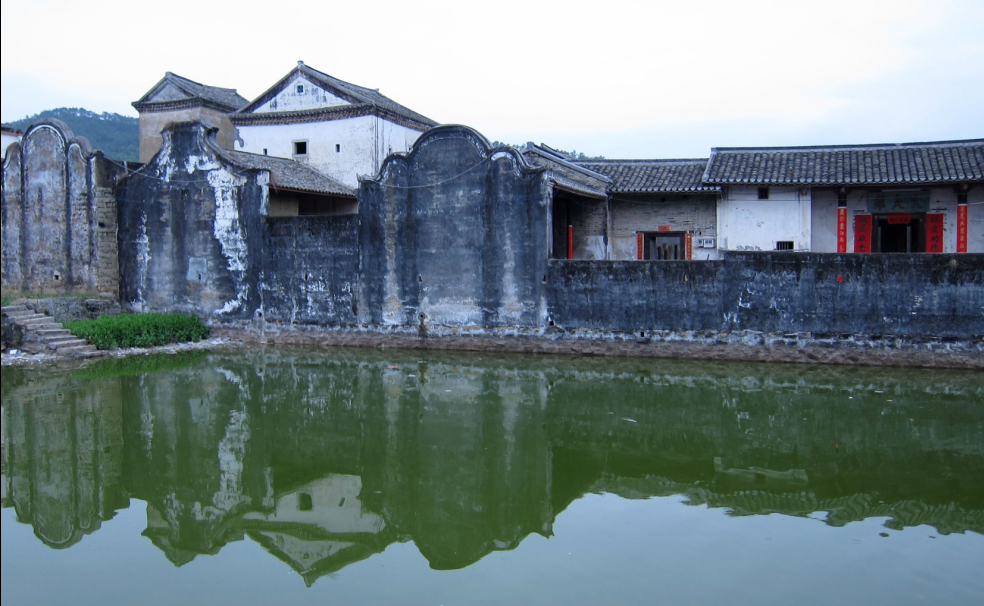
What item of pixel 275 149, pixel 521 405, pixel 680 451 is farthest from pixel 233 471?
pixel 275 149

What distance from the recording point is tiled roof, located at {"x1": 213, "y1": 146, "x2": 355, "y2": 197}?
621 inches

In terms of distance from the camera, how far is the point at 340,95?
19.5m

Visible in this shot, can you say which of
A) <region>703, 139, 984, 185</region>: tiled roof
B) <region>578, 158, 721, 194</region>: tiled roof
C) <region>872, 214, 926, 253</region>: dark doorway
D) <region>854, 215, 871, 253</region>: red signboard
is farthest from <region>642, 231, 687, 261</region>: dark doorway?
<region>872, 214, 926, 253</region>: dark doorway

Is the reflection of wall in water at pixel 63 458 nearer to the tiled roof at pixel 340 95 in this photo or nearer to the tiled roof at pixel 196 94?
the tiled roof at pixel 340 95

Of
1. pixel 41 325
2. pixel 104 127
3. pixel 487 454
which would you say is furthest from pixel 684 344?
pixel 104 127

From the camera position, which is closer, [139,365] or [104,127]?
[139,365]

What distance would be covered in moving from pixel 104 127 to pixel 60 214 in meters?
20.2

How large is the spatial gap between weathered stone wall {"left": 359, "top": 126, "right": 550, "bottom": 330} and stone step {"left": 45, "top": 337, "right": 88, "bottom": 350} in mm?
4976

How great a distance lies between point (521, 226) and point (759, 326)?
14.6 ft

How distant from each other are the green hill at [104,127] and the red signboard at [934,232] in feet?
93.3

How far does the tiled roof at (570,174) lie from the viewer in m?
15.1

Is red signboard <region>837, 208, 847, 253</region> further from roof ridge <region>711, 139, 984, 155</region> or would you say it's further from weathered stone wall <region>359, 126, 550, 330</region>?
weathered stone wall <region>359, 126, 550, 330</region>

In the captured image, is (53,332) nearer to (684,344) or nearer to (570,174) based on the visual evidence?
(570,174)

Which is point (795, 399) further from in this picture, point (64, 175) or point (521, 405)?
point (64, 175)
